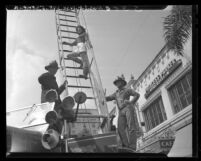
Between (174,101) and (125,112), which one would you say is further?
(174,101)

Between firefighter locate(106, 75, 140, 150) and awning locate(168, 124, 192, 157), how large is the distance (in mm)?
696

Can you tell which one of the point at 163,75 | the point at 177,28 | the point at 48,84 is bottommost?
the point at 48,84

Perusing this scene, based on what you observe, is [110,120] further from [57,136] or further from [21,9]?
[21,9]

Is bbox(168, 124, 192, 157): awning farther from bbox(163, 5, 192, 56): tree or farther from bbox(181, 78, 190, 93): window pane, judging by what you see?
bbox(163, 5, 192, 56): tree

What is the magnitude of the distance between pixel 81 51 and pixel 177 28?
191cm

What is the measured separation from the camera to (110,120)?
479 centimetres

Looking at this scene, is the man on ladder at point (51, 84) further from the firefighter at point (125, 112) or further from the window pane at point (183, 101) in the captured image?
the window pane at point (183, 101)

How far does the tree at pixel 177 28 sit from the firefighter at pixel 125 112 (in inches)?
45.6

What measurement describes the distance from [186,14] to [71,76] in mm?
2492

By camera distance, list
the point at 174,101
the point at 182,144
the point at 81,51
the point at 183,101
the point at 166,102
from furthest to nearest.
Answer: the point at 81,51
the point at 166,102
the point at 174,101
the point at 183,101
the point at 182,144

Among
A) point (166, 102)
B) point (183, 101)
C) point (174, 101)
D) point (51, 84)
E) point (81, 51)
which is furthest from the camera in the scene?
point (81, 51)

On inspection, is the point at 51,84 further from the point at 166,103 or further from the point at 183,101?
the point at 183,101

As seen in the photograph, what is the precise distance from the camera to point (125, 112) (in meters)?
4.87

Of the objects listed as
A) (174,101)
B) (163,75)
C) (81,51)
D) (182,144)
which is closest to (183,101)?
(174,101)
